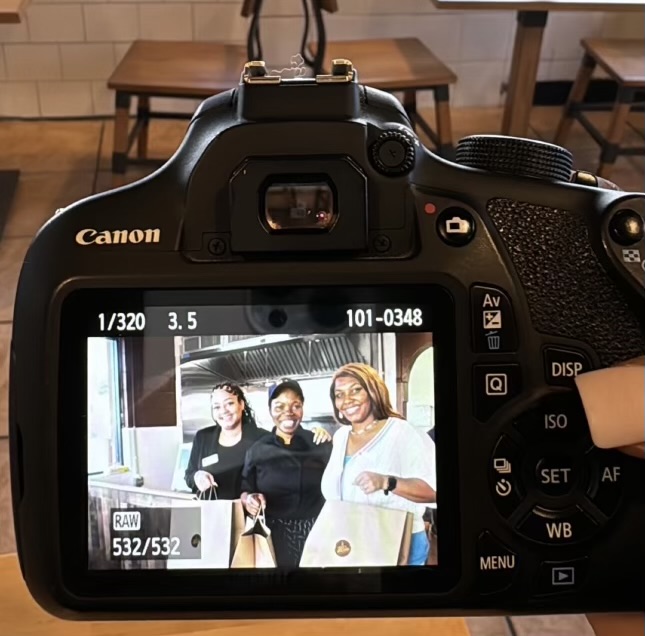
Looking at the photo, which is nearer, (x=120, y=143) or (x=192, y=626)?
(x=192, y=626)

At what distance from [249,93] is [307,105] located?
0.03m

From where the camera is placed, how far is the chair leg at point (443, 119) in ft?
7.75

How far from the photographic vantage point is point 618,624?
0.59 meters

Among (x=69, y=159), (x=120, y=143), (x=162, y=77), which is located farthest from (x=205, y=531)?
(x=69, y=159)

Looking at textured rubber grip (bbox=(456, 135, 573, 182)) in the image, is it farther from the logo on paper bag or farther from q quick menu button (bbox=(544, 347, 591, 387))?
the logo on paper bag

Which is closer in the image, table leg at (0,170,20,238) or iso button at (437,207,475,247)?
iso button at (437,207,475,247)

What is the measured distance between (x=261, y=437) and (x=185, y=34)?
253 cm

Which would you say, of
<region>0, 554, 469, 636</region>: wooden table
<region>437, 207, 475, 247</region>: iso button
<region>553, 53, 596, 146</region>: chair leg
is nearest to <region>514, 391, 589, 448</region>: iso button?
<region>437, 207, 475, 247</region>: iso button

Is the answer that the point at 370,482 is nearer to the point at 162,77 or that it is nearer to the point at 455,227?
the point at 455,227

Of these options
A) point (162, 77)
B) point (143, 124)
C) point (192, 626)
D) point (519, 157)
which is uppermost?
point (519, 157)

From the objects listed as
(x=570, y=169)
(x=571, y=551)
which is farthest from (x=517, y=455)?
(x=570, y=169)

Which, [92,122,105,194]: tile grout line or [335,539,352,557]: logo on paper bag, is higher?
[335,539,352,557]: logo on paper bag

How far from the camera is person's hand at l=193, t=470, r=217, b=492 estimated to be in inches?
21.8

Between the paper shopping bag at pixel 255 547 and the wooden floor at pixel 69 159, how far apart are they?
1415 millimetres
